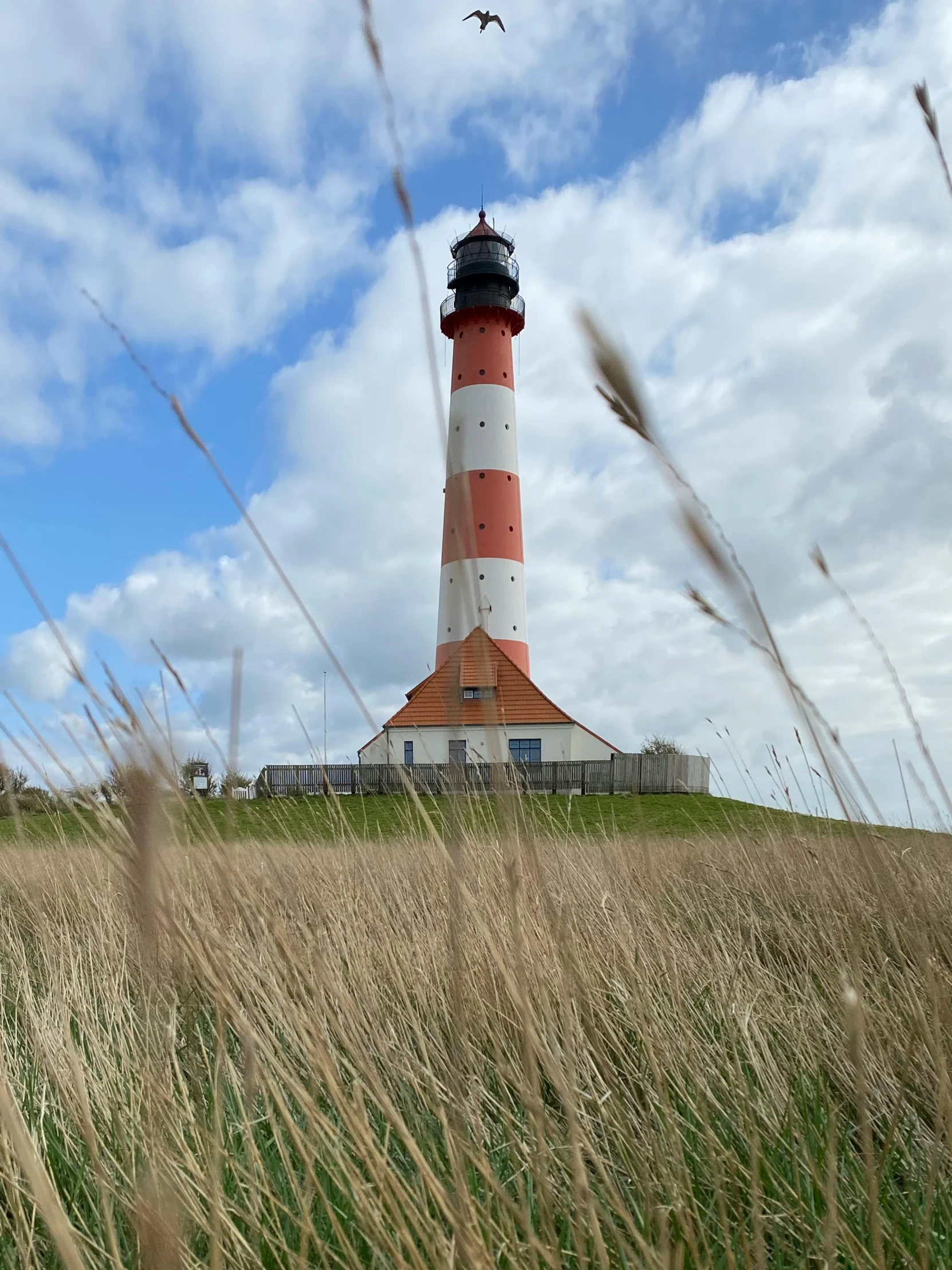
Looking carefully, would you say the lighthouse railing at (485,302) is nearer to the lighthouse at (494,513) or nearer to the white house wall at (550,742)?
the lighthouse at (494,513)

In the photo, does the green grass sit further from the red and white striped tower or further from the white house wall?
the red and white striped tower

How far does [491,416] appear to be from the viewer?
76.8 feet

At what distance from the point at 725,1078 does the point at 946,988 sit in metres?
0.60

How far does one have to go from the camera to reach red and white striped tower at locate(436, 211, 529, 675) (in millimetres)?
22703

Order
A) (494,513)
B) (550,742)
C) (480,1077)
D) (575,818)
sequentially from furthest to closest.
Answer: (550,742) < (494,513) < (575,818) < (480,1077)

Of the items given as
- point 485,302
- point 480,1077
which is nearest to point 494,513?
point 485,302

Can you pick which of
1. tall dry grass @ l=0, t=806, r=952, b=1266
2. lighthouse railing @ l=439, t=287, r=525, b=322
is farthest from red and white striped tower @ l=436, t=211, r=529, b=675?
tall dry grass @ l=0, t=806, r=952, b=1266

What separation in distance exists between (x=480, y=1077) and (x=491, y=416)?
22.2 metres

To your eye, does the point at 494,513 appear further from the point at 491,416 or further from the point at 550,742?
the point at 550,742

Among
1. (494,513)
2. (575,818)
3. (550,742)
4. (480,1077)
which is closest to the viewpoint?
(480,1077)

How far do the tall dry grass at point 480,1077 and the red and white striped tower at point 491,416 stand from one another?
58.6ft

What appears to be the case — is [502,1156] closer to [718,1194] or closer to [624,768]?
[718,1194]

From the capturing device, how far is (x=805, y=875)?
14.7ft

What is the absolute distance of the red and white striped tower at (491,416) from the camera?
2270 centimetres
